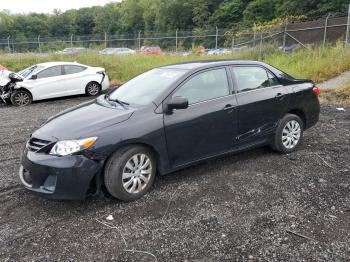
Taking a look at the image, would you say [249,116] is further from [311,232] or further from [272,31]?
[272,31]

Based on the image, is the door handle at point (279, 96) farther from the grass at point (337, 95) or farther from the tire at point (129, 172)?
the grass at point (337, 95)

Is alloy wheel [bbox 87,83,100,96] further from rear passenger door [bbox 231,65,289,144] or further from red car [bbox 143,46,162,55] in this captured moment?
rear passenger door [bbox 231,65,289,144]

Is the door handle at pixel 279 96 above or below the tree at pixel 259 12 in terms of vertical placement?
below

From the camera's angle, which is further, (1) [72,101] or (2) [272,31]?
(2) [272,31]

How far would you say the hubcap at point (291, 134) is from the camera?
5574 millimetres

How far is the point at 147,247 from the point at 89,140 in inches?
52.3

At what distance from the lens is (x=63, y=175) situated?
371cm

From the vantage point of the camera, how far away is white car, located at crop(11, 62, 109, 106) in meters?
11.7

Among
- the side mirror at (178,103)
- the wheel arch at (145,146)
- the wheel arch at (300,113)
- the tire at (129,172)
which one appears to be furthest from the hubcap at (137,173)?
the wheel arch at (300,113)

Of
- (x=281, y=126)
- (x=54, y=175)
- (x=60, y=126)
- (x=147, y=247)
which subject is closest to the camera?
(x=147, y=247)

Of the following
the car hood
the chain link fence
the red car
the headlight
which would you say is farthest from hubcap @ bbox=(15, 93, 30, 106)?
the chain link fence

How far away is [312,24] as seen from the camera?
20.2 metres

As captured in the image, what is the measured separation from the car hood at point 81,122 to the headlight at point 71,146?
0.22 feet

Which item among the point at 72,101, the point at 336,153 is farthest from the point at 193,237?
the point at 72,101
